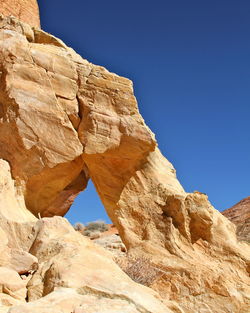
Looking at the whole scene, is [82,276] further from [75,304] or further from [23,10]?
[23,10]

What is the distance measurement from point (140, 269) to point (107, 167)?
3.35 meters

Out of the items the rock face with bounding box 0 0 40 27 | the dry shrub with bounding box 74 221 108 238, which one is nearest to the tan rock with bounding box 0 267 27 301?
the rock face with bounding box 0 0 40 27

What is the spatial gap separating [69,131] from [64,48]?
9.14 ft

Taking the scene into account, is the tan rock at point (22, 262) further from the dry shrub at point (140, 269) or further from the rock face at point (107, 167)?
the dry shrub at point (140, 269)

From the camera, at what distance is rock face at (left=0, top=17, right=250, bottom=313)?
9.59 meters

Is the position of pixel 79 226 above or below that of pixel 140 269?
above

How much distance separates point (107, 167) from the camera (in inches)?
444

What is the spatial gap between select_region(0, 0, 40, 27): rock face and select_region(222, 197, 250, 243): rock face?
56.1ft

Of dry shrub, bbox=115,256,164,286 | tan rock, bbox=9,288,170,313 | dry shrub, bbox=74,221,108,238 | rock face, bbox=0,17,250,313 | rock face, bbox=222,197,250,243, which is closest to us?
tan rock, bbox=9,288,170,313

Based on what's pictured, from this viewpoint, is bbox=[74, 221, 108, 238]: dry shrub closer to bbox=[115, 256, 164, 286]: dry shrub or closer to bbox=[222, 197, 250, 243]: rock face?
bbox=[222, 197, 250, 243]: rock face

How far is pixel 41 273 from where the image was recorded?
18.1ft

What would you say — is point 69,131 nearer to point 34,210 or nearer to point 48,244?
point 34,210

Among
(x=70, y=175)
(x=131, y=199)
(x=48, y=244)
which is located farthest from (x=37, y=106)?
(x=48, y=244)

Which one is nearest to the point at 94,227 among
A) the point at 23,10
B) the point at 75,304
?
the point at 23,10
